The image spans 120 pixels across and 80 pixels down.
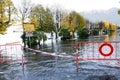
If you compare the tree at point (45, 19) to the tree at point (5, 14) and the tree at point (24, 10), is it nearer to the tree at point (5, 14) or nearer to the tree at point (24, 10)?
the tree at point (24, 10)

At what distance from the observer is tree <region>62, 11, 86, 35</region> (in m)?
80.4

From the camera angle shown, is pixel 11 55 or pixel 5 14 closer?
pixel 11 55

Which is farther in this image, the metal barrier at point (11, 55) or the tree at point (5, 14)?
the tree at point (5, 14)

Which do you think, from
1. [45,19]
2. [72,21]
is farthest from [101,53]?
[72,21]

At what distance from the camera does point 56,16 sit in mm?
78250

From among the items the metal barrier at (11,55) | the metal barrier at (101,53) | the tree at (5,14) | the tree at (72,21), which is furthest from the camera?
the tree at (72,21)

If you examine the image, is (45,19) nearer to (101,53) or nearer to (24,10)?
(24,10)

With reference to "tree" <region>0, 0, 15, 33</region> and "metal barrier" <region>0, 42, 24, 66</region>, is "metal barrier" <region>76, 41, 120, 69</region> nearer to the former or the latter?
"metal barrier" <region>0, 42, 24, 66</region>

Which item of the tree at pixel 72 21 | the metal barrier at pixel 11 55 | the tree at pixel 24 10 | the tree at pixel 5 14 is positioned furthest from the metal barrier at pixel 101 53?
the tree at pixel 72 21

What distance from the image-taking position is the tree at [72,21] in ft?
264

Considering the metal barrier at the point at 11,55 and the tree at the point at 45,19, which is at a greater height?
the tree at the point at 45,19

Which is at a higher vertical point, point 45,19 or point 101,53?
point 45,19

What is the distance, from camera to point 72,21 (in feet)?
→ 290

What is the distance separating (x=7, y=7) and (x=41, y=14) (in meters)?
31.1
